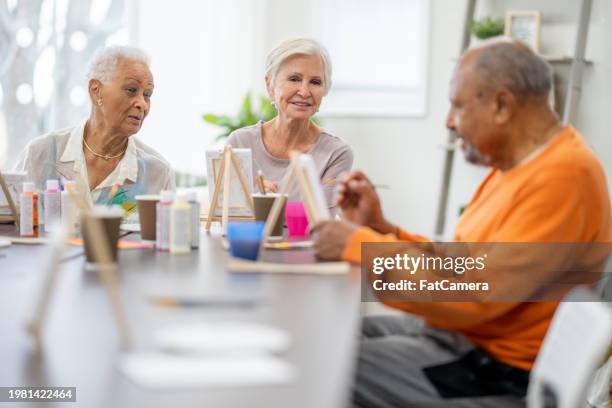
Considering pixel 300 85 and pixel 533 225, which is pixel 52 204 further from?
pixel 533 225

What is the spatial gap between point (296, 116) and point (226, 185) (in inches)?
34.2

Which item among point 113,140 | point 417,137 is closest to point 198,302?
point 113,140

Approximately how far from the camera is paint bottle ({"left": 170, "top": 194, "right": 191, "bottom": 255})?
209 centimetres

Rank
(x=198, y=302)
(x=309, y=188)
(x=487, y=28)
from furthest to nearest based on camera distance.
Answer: (x=487, y=28)
(x=309, y=188)
(x=198, y=302)

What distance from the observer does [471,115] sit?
6.48ft

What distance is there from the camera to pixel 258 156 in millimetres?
3262

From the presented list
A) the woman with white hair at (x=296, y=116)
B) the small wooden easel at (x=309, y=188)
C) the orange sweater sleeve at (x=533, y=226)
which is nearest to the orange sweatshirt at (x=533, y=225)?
the orange sweater sleeve at (x=533, y=226)

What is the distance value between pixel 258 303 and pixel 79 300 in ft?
1.03

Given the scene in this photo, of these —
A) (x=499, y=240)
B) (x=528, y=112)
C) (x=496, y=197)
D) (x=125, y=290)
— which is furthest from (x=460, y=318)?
(x=125, y=290)

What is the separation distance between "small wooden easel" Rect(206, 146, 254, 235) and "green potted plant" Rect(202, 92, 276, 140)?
8.88 ft

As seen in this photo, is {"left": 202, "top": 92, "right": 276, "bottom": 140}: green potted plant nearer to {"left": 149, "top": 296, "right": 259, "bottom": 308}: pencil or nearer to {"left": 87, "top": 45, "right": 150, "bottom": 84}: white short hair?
{"left": 87, "top": 45, "right": 150, "bottom": 84}: white short hair

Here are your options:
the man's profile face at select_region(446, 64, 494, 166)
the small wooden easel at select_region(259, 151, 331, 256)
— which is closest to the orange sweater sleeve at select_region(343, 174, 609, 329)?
the man's profile face at select_region(446, 64, 494, 166)

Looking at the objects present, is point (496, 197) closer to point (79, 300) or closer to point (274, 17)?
point (79, 300)

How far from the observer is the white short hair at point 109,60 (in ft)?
10.1
